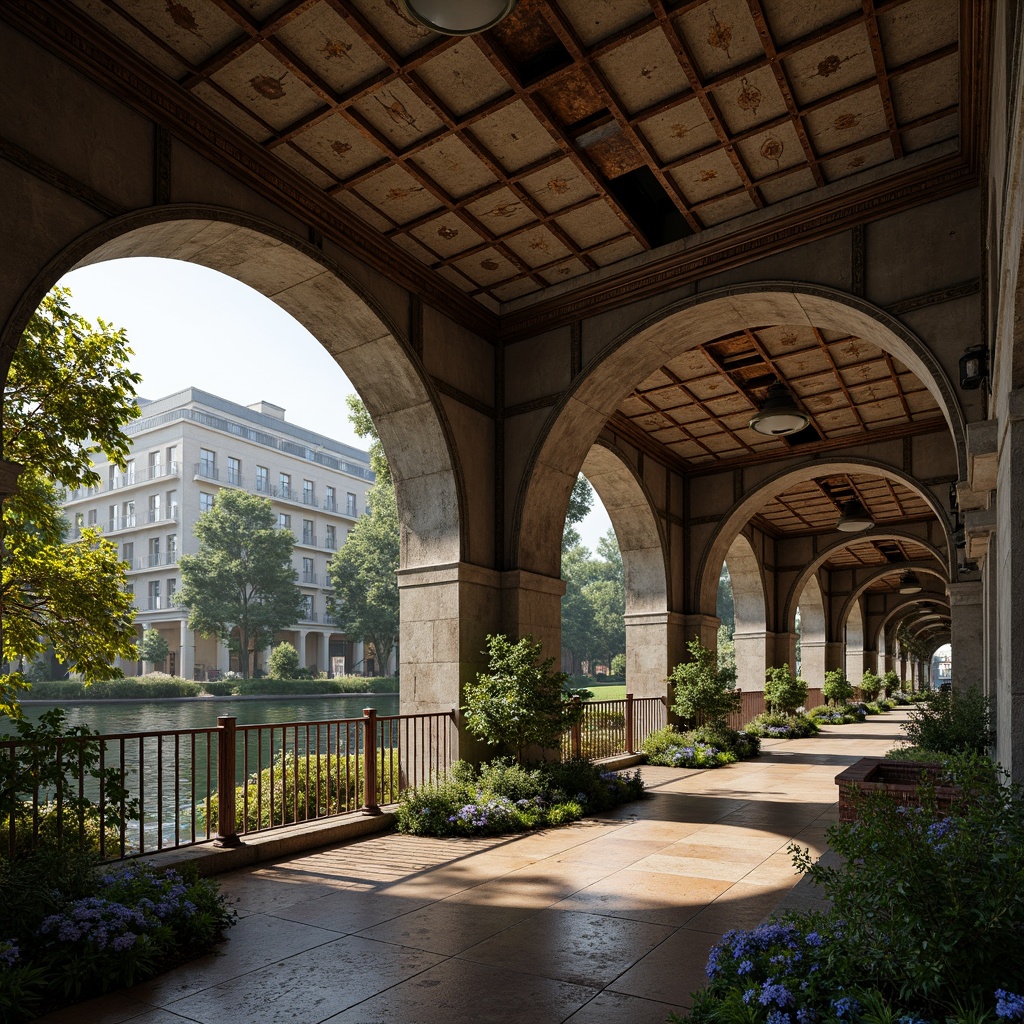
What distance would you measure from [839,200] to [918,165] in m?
0.71

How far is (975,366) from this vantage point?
618 cm

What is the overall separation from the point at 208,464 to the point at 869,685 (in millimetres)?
34523

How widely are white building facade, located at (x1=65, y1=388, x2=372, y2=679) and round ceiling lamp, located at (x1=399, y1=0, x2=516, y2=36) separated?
39445 millimetres

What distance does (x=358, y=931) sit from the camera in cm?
477


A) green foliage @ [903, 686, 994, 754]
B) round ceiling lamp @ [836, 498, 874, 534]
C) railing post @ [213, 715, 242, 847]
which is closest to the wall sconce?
green foliage @ [903, 686, 994, 754]

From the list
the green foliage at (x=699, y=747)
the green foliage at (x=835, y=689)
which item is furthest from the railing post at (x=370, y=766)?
the green foliage at (x=835, y=689)

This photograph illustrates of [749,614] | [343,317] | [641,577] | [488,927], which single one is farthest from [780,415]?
[749,614]

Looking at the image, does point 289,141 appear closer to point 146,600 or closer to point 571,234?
point 571,234

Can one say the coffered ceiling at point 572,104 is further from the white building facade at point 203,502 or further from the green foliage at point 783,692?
the white building facade at point 203,502

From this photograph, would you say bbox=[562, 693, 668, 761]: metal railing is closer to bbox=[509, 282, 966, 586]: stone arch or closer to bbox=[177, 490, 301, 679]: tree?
bbox=[509, 282, 966, 586]: stone arch

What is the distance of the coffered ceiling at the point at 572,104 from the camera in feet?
18.3

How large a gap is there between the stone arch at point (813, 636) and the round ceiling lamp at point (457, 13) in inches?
923

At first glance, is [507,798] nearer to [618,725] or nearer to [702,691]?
[618,725]

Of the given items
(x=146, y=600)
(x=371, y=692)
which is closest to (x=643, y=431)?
(x=371, y=692)
